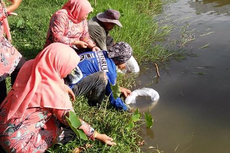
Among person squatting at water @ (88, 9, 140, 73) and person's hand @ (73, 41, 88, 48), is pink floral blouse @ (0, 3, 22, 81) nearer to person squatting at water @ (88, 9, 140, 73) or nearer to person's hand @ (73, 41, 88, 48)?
person's hand @ (73, 41, 88, 48)

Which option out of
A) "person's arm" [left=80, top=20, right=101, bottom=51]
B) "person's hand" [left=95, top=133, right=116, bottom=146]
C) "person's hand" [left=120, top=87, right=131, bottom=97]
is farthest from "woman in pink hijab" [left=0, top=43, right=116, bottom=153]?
"person's arm" [left=80, top=20, right=101, bottom=51]

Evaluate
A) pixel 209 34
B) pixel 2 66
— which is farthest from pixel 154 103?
pixel 209 34

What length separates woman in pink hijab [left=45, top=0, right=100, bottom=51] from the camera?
3693mm

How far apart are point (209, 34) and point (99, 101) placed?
3.39m

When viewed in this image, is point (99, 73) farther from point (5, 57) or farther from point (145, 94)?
point (5, 57)

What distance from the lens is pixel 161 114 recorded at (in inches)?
137

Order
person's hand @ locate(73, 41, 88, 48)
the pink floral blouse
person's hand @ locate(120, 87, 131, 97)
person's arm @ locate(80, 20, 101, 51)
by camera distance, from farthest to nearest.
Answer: person's arm @ locate(80, 20, 101, 51), person's hand @ locate(73, 41, 88, 48), person's hand @ locate(120, 87, 131, 97), the pink floral blouse

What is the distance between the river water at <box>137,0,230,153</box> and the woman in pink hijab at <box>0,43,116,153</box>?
1177 mm

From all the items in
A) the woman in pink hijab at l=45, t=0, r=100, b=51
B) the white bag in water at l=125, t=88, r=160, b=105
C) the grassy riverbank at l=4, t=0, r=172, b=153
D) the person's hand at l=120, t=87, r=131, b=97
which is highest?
the woman in pink hijab at l=45, t=0, r=100, b=51

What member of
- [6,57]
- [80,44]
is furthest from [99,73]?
[6,57]

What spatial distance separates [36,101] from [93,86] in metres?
1.11

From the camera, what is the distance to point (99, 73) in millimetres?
3121

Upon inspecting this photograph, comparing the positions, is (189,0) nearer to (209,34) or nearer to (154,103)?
(209,34)

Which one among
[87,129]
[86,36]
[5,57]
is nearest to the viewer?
[87,129]
